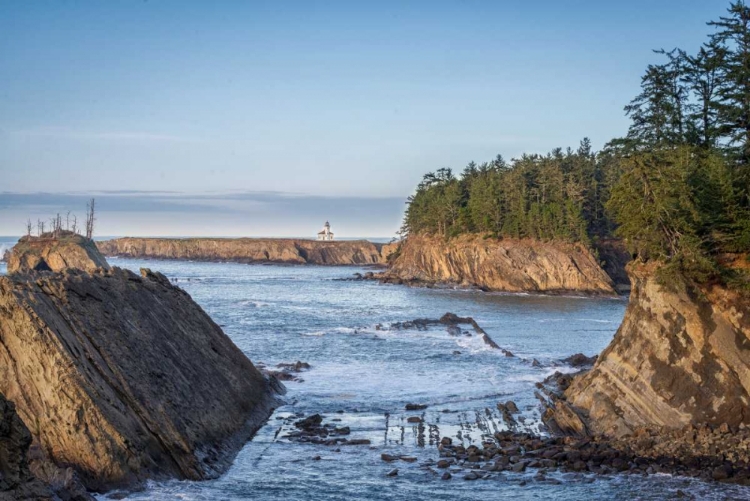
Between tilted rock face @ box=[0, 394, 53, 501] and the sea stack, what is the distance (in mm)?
3097

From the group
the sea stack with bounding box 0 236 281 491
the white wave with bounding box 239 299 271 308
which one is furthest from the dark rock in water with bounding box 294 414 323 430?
the white wave with bounding box 239 299 271 308

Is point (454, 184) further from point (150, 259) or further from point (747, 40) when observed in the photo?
point (150, 259)

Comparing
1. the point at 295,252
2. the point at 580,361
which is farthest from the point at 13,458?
the point at 295,252

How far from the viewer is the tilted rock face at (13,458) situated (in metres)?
11.1

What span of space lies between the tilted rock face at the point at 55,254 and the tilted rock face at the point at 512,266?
46.7 meters

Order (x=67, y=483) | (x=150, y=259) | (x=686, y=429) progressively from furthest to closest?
(x=150, y=259) < (x=686, y=429) < (x=67, y=483)

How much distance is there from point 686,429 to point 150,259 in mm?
192002

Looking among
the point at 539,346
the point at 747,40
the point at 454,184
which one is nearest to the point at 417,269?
the point at 454,184

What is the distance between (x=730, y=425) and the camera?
21484mm

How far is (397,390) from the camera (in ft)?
99.3

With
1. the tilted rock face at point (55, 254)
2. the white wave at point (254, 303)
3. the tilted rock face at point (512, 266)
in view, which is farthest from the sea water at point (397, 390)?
the tilted rock face at point (55, 254)

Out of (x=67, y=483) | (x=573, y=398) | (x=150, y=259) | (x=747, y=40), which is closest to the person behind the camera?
(x=67, y=483)

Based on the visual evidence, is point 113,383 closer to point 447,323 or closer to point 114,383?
point 114,383

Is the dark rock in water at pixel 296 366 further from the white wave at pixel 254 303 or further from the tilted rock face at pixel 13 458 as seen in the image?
Result: the white wave at pixel 254 303
